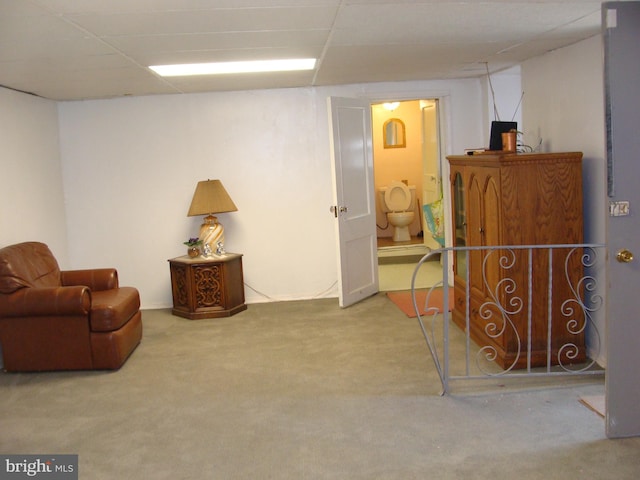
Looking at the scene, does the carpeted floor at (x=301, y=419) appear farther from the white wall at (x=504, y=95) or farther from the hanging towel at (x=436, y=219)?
the white wall at (x=504, y=95)

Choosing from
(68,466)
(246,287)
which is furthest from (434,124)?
(68,466)

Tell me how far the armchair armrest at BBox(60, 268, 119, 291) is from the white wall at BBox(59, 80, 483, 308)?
4.06 ft

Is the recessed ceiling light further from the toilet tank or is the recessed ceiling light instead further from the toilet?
the toilet tank

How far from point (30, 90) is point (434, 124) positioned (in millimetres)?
4105

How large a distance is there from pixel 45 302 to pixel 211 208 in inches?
78.9

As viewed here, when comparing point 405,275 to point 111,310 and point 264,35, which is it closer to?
point 111,310

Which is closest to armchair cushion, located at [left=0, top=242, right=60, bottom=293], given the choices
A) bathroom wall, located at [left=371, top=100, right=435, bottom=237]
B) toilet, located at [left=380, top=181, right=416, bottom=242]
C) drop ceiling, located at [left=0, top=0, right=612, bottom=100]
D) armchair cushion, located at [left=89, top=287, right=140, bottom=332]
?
armchair cushion, located at [left=89, top=287, right=140, bottom=332]

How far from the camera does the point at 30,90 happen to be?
5.56 metres

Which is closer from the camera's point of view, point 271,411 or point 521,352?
point 271,411

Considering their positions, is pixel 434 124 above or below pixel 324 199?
above

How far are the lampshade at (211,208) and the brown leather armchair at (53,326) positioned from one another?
1.58 m

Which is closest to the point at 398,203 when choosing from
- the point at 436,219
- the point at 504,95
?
the point at 436,219

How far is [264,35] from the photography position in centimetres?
376

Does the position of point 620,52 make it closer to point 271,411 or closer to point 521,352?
point 521,352
